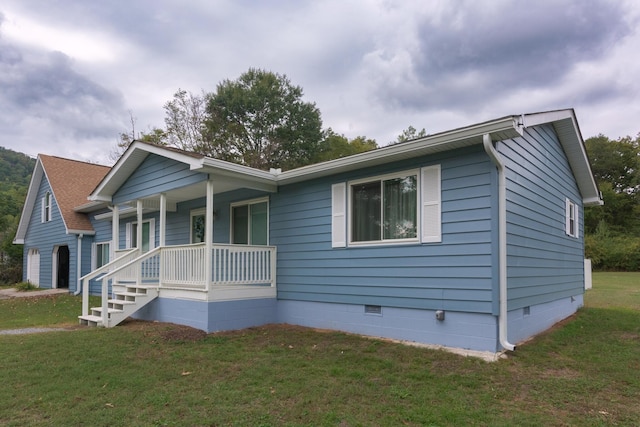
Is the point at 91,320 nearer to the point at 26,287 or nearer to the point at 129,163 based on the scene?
the point at 129,163

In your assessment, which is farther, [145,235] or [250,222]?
[145,235]

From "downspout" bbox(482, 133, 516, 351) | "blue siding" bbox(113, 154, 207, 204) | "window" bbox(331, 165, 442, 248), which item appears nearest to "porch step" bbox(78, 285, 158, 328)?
"blue siding" bbox(113, 154, 207, 204)

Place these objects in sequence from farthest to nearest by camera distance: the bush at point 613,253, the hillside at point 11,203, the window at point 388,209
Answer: the bush at point 613,253 → the hillside at point 11,203 → the window at point 388,209

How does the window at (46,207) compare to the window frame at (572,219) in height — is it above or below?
above

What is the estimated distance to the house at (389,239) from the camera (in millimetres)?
5883

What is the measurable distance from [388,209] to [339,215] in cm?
106

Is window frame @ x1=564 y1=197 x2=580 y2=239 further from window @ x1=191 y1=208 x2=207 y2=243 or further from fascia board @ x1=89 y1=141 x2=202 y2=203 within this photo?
window @ x1=191 y1=208 x2=207 y2=243

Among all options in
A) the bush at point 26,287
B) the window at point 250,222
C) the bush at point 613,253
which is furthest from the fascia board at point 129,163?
the bush at point 613,253

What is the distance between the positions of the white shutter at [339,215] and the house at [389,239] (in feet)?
0.08

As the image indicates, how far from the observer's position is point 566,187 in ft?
32.2

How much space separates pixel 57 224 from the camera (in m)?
17.4

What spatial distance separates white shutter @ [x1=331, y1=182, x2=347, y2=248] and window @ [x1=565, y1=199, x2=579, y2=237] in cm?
565

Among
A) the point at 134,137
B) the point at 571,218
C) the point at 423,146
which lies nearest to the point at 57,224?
the point at 134,137

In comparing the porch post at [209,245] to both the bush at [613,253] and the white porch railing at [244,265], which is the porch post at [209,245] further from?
the bush at [613,253]
